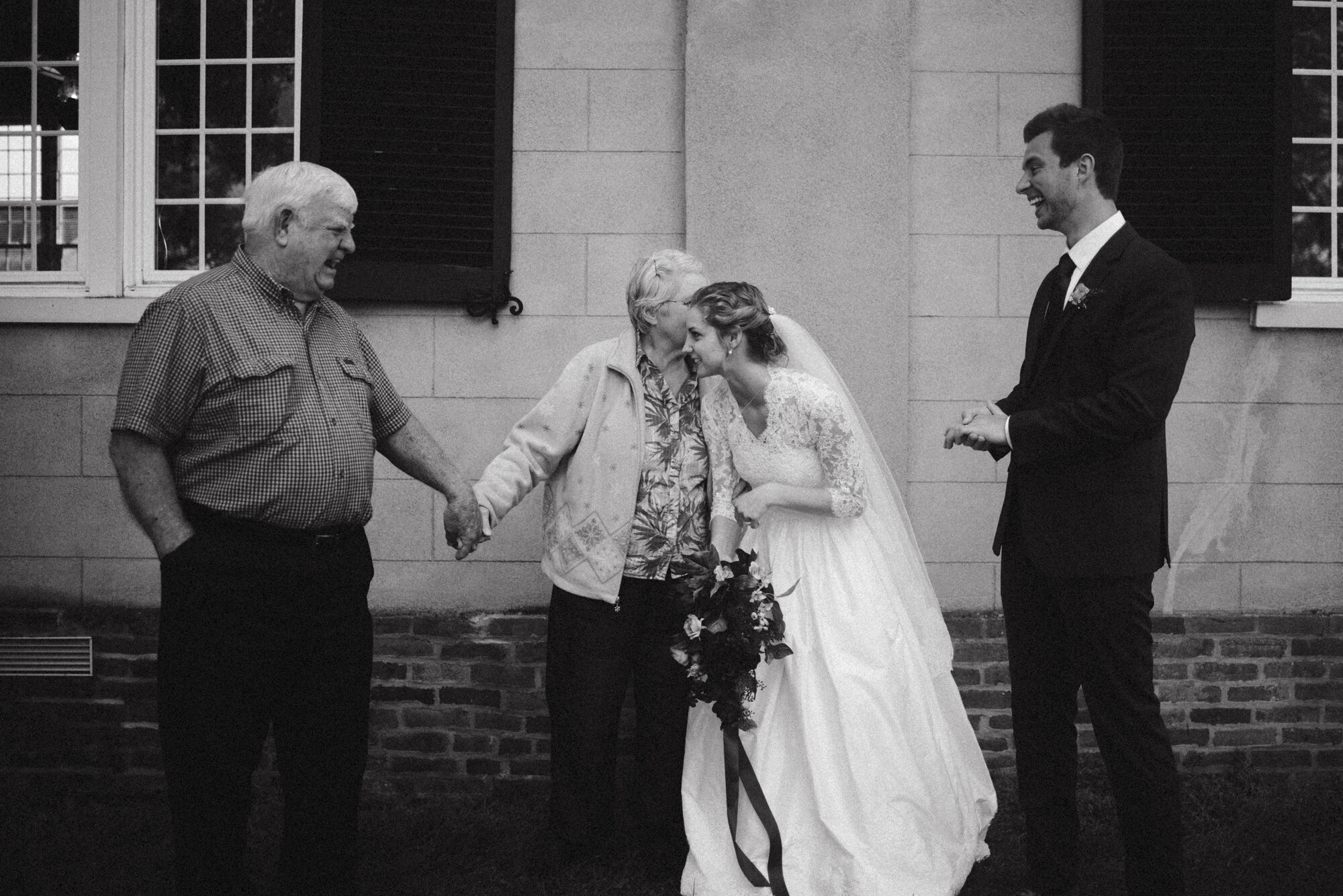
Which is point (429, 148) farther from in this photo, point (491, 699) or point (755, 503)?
point (491, 699)

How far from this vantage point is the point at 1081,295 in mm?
3424

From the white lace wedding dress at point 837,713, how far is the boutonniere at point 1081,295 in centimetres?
79

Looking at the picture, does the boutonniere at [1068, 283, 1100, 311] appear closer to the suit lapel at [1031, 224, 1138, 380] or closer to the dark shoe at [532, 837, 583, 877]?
the suit lapel at [1031, 224, 1138, 380]

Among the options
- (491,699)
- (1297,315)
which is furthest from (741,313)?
(1297,315)

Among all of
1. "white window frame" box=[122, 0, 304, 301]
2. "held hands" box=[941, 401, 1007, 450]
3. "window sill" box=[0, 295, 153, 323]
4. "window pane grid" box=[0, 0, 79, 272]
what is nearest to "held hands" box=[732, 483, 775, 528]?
"held hands" box=[941, 401, 1007, 450]

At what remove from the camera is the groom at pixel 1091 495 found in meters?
3.32

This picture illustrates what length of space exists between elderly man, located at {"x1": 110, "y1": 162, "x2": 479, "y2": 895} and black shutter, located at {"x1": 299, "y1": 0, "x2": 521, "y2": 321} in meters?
1.40

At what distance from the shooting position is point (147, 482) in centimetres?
304

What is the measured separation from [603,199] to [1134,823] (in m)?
3.02

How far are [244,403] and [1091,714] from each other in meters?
2.54

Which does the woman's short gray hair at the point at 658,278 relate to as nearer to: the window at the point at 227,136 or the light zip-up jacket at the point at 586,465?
the light zip-up jacket at the point at 586,465

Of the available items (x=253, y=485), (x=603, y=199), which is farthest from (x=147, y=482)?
(x=603, y=199)

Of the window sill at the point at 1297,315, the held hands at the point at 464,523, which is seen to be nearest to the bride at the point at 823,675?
the held hands at the point at 464,523

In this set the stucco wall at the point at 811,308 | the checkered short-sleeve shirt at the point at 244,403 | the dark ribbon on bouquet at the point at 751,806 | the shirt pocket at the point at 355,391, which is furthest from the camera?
the stucco wall at the point at 811,308
